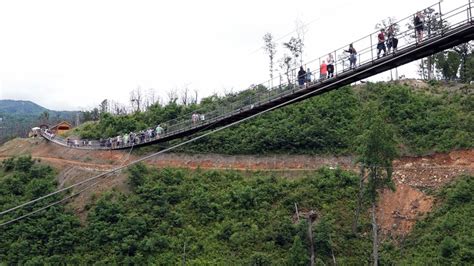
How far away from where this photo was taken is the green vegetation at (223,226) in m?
27.1

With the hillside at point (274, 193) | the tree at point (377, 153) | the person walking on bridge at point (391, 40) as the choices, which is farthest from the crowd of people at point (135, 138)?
the person walking on bridge at point (391, 40)

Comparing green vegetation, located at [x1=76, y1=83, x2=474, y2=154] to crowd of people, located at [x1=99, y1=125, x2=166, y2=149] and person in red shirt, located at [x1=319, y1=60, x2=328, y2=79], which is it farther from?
person in red shirt, located at [x1=319, y1=60, x2=328, y2=79]

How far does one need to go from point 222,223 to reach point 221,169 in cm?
612

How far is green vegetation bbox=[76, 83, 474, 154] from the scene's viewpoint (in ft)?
114

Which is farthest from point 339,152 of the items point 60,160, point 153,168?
point 60,160

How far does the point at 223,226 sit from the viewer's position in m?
29.1

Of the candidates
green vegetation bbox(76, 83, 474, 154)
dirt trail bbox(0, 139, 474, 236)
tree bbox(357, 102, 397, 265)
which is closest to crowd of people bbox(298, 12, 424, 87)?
tree bbox(357, 102, 397, 265)

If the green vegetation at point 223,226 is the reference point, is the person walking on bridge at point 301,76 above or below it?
above

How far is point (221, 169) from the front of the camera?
35.1 meters

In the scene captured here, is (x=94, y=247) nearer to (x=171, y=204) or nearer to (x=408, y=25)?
(x=171, y=204)

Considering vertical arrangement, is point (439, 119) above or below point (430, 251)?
above

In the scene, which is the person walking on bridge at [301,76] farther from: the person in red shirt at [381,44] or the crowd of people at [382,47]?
the person in red shirt at [381,44]

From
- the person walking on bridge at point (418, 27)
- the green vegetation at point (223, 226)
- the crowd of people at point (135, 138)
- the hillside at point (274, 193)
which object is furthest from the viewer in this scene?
the crowd of people at point (135, 138)

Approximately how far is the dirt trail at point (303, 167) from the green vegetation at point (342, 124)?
2.16 feet
